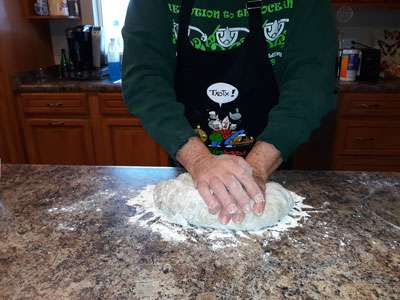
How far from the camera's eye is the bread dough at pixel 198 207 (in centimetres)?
63

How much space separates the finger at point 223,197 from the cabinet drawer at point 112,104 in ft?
4.64

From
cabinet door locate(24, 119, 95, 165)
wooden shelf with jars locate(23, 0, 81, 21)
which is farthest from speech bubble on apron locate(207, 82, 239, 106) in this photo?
wooden shelf with jars locate(23, 0, 81, 21)

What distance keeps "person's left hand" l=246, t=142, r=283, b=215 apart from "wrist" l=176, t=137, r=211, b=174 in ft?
0.32

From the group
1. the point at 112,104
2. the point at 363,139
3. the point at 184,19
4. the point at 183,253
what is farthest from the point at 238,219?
the point at 363,139

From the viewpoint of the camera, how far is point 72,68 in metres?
2.23

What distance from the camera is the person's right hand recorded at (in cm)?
62

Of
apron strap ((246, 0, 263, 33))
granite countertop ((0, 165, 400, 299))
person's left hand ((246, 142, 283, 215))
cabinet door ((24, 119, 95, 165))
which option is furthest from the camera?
cabinet door ((24, 119, 95, 165))

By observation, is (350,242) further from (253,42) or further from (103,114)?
(103,114)

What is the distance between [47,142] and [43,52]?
0.65 metres

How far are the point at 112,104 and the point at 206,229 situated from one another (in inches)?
57.7

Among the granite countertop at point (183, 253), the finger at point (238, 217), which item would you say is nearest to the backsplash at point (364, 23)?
the granite countertop at point (183, 253)

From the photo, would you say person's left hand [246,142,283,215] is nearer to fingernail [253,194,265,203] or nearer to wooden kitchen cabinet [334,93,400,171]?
fingernail [253,194,265,203]

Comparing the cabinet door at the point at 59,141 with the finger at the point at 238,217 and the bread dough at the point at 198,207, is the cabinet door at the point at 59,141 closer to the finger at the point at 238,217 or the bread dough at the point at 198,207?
the bread dough at the point at 198,207

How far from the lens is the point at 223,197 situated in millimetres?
625
